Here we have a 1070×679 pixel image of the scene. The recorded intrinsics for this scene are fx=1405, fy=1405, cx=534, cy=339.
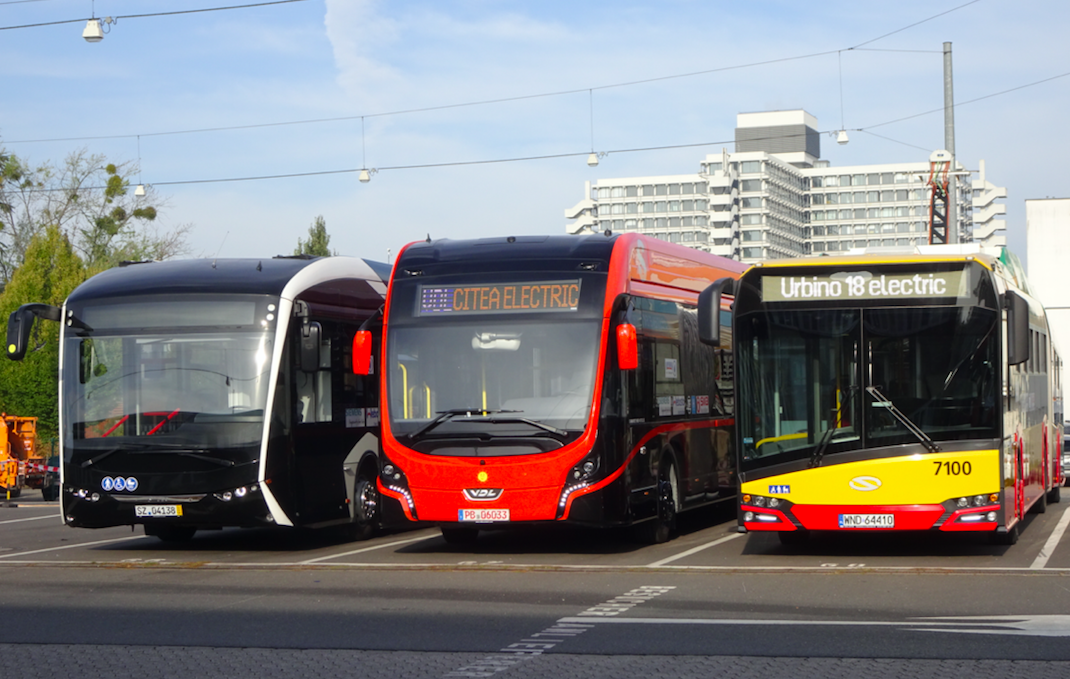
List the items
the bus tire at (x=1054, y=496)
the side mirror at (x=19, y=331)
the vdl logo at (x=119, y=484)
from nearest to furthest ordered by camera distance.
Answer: the vdl logo at (x=119, y=484), the side mirror at (x=19, y=331), the bus tire at (x=1054, y=496)

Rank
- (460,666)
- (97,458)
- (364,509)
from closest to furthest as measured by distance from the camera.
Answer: (460,666) < (97,458) < (364,509)

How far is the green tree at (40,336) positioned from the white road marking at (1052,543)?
99.5 ft

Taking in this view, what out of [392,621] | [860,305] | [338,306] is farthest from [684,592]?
[338,306]

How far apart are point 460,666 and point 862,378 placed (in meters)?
6.41

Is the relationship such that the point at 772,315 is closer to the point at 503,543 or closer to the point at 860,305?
the point at 860,305

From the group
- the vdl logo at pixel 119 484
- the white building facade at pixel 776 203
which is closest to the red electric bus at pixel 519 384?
the vdl logo at pixel 119 484

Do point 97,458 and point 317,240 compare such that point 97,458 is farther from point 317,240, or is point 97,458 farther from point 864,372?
point 317,240

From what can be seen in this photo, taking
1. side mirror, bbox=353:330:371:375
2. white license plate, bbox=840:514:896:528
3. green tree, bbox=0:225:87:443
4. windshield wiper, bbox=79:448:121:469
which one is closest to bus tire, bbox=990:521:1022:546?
white license plate, bbox=840:514:896:528

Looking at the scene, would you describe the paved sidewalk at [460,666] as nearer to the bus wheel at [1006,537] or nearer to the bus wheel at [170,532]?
the bus wheel at [1006,537]

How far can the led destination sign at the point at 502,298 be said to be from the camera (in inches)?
555

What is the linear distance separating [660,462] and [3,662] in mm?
8348

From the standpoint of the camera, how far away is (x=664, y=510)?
51.1 feet

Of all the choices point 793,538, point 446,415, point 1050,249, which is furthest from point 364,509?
point 1050,249

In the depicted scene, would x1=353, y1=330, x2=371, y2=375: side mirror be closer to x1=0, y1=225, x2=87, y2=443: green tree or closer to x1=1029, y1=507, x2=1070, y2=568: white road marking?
x1=1029, y1=507, x2=1070, y2=568: white road marking
